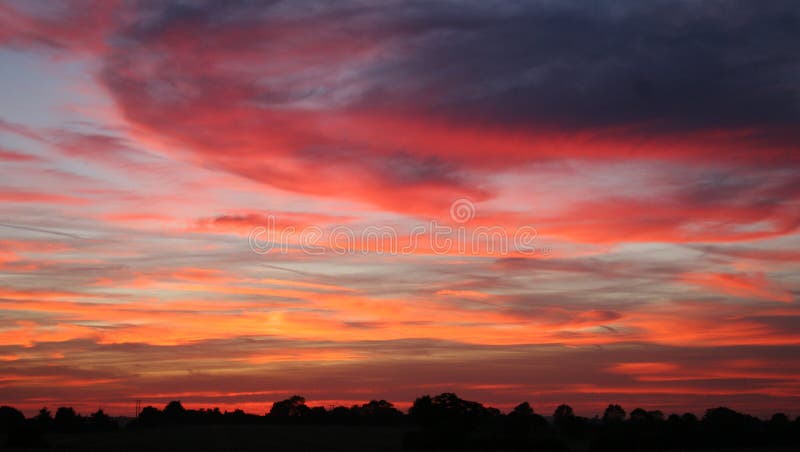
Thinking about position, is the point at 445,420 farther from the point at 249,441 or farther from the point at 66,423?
the point at 66,423

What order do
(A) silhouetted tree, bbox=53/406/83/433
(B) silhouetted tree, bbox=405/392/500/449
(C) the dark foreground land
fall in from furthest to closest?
(A) silhouetted tree, bbox=53/406/83/433 < (B) silhouetted tree, bbox=405/392/500/449 < (C) the dark foreground land

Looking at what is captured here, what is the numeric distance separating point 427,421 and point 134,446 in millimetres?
45827

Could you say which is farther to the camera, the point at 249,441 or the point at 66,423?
the point at 66,423

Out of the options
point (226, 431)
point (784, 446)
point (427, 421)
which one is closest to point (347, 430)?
point (226, 431)

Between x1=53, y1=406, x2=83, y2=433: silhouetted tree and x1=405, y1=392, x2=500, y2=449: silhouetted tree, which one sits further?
x1=53, y1=406, x2=83, y2=433: silhouetted tree

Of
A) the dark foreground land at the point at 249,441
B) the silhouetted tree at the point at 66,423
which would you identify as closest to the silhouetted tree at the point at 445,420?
the dark foreground land at the point at 249,441

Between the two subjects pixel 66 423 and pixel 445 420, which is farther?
pixel 66 423

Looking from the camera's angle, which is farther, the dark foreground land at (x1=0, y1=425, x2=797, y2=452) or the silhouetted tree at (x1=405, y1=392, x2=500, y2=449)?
the silhouetted tree at (x1=405, y1=392, x2=500, y2=449)

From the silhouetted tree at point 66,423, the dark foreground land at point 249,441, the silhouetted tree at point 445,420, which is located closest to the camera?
the dark foreground land at point 249,441

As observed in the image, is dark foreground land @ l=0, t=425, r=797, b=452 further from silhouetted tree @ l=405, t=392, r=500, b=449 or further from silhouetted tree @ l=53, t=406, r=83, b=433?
silhouetted tree @ l=53, t=406, r=83, b=433

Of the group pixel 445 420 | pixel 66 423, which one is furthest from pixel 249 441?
pixel 66 423

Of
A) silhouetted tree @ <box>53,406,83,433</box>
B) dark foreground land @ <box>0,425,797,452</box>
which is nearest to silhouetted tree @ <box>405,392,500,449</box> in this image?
dark foreground land @ <box>0,425,797,452</box>

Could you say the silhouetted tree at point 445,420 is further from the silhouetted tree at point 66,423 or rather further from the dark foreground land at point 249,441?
the silhouetted tree at point 66,423

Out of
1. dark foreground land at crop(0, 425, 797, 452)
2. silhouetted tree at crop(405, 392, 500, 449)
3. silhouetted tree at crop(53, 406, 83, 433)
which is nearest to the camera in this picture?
dark foreground land at crop(0, 425, 797, 452)
